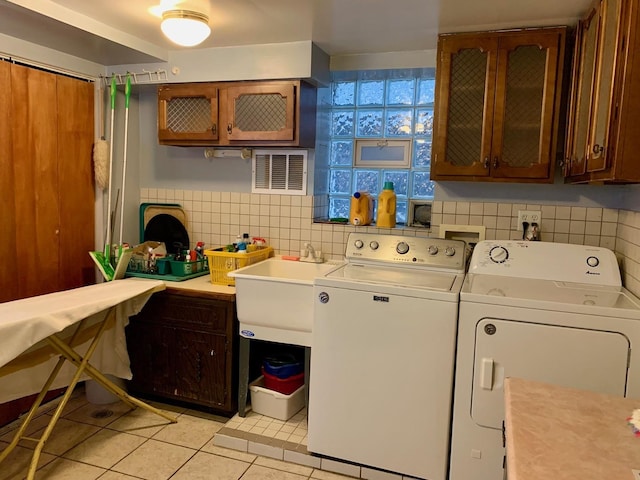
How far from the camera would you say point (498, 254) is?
8.09 ft

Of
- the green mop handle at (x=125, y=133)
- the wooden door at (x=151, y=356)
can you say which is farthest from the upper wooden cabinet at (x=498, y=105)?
the green mop handle at (x=125, y=133)

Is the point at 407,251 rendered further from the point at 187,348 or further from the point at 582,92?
the point at 187,348

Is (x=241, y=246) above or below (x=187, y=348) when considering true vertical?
above

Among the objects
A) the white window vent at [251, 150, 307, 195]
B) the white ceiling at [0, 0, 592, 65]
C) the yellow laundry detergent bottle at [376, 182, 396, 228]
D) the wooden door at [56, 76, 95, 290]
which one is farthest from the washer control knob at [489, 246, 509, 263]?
the wooden door at [56, 76, 95, 290]

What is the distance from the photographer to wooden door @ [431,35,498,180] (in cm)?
246

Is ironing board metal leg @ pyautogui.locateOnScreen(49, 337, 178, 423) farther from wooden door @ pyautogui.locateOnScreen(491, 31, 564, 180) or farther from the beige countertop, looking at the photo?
wooden door @ pyautogui.locateOnScreen(491, 31, 564, 180)

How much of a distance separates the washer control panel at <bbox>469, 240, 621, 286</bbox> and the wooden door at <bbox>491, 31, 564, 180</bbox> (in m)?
0.36

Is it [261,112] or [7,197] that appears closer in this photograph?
[7,197]

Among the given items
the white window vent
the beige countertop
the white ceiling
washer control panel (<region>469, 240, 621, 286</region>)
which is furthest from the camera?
the white window vent

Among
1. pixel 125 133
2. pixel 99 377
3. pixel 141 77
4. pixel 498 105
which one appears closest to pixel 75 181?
pixel 125 133

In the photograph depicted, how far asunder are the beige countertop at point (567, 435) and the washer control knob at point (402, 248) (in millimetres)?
1360

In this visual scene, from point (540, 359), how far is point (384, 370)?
64cm

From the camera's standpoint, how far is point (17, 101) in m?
2.59

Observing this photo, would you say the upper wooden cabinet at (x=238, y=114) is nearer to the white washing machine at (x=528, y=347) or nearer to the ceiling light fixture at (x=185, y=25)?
the ceiling light fixture at (x=185, y=25)
